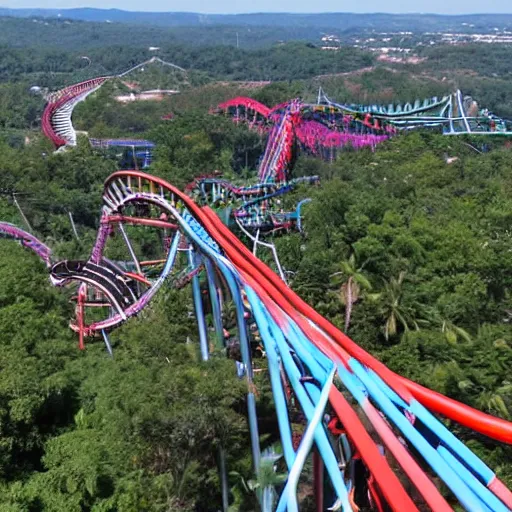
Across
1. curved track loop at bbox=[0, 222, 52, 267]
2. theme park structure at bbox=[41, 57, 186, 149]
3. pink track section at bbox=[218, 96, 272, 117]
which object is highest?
curved track loop at bbox=[0, 222, 52, 267]

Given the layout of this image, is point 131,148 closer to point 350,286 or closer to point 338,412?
point 350,286

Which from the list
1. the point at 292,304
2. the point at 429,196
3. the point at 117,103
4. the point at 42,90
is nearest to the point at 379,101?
the point at 117,103

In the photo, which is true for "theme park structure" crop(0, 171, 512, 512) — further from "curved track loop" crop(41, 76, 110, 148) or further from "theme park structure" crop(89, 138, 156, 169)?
"curved track loop" crop(41, 76, 110, 148)

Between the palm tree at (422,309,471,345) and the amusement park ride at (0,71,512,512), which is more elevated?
the amusement park ride at (0,71,512,512)

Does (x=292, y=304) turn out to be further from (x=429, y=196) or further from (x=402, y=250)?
(x=429, y=196)

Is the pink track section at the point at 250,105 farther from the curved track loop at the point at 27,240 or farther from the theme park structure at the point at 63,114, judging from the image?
the curved track loop at the point at 27,240

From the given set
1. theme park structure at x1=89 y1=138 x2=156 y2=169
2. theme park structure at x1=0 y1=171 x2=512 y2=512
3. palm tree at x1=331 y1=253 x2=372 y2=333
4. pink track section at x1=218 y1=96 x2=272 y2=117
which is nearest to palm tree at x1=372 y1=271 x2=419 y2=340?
palm tree at x1=331 y1=253 x2=372 y2=333

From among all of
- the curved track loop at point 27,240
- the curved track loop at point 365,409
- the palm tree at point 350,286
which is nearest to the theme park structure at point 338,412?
the curved track loop at point 365,409
